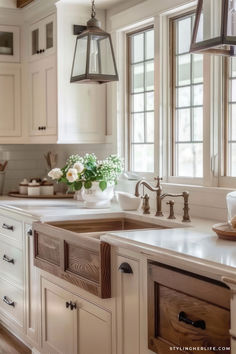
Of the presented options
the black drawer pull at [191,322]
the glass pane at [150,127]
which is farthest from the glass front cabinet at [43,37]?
the black drawer pull at [191,322]

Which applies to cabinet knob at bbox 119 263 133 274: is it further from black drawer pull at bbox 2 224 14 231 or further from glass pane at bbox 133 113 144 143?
glass pane at bbox 133 113 144 143

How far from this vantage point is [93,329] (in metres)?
3.04

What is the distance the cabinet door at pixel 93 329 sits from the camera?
290 cm

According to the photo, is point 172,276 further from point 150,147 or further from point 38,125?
point 38,125

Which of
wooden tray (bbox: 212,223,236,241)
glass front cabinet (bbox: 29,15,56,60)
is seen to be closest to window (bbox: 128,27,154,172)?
glass front cabinet (bbox: 29,15,56,60)

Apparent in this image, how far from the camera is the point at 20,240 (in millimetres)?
4094

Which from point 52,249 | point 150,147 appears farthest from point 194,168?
point 52,249

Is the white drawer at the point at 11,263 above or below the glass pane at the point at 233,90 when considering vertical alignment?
below

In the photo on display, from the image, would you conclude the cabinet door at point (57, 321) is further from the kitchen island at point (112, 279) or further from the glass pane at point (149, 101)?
the glass pane at point (149, 101)

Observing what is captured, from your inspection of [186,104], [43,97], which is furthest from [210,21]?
[43,97]

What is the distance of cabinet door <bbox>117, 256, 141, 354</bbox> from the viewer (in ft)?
8.64

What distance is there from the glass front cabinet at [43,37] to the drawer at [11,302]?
188 centimetres

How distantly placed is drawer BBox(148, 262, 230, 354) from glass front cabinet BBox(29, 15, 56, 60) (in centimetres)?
274

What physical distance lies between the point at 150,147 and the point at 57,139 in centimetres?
77
